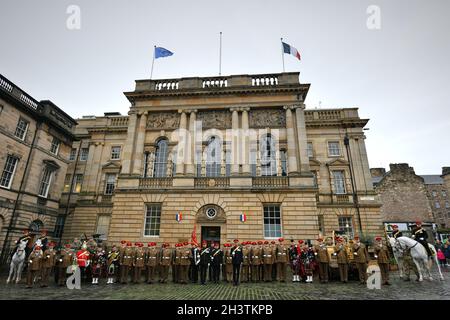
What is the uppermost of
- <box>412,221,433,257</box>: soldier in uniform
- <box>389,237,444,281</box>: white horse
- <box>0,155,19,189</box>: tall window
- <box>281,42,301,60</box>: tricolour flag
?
<box>281,42,301,60</box>: tricolour flag

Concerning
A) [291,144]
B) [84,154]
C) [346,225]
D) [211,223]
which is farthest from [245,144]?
[84,154]

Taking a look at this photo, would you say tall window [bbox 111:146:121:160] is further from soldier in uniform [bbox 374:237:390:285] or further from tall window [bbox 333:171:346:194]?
soldier in uniform [bbox 374:237:390:285]

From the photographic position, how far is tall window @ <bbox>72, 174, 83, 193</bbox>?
26298 mm

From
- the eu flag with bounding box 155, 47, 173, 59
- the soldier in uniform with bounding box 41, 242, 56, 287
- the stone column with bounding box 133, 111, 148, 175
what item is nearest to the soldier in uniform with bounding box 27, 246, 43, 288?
the soldier in uniform with bounding box 41, 242, 56, 287

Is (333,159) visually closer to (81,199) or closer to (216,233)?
(216,233)

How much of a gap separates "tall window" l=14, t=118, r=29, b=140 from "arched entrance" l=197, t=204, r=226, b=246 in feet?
53.7

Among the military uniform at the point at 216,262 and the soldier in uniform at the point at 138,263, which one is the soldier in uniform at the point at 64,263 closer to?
the soldier in uniform at the point at 138,263

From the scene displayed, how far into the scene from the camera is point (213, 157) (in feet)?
64.6

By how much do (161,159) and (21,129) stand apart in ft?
39.2

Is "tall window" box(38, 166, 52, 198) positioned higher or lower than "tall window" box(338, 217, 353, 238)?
higher

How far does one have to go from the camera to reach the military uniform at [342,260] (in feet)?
35.0

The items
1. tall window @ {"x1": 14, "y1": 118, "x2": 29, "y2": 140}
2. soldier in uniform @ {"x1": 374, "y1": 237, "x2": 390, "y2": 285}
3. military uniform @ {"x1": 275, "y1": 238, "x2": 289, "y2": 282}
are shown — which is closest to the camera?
soldier in uniform @ {"x1": 374, "y1": 237, "x2": 390, "y2": 285}

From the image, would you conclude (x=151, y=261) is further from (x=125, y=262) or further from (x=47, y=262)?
(x=47, y=262)

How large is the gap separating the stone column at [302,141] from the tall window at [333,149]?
23.0ft
